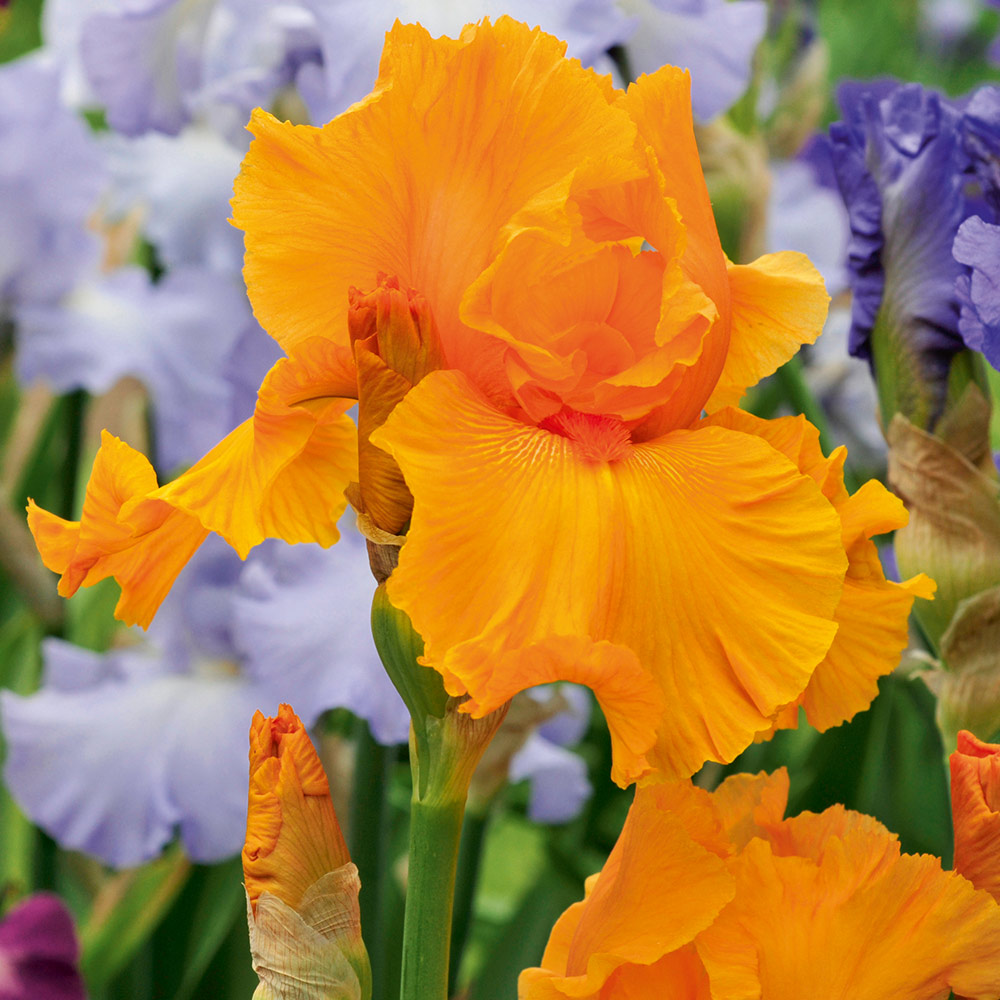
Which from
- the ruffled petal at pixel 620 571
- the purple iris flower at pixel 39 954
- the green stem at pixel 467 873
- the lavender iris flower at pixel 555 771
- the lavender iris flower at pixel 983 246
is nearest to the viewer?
the ruffled petal at pixel 620 571

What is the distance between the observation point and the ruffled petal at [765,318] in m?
0.27

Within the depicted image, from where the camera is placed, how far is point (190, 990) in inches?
22.2

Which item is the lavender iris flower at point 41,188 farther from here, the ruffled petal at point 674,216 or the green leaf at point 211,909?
the ruffled petal at point 674,216

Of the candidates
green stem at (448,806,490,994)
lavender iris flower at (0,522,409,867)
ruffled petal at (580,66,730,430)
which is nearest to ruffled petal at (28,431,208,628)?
ruffled petal at (580,66,730,430)

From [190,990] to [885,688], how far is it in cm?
35

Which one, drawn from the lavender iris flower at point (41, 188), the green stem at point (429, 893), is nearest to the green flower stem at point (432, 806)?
the green stem at point (429, 893)

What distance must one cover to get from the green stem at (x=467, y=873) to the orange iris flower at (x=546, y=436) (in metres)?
0.33

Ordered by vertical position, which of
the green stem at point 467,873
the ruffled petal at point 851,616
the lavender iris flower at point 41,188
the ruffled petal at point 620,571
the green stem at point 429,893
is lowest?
the green stem at point 467,873

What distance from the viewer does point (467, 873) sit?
56 centimetres

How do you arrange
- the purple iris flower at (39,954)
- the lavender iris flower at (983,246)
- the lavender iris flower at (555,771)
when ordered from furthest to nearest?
the lavender iris flower at (555,771) → the purple iris flower at (39,954) → the lavender iris flower at (983,246)

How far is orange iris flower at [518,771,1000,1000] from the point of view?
0.23 m

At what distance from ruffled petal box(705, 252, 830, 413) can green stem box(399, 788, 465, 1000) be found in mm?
109

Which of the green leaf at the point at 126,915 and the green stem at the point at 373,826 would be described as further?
the green leaf at the point at 126,915

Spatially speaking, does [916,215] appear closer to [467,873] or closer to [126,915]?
[467,873]
